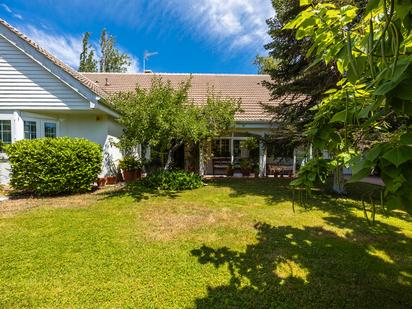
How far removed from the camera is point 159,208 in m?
7.02

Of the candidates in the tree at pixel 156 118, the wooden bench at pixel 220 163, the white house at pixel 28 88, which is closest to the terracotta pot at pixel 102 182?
the tree at pixel 156 118

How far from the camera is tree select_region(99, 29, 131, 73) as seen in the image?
35.7m

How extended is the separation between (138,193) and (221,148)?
7.71m

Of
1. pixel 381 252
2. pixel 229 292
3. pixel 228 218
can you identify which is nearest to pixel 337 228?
pixel 381 252

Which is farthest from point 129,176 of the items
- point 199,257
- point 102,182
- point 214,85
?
point 214,85

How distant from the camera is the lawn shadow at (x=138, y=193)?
8.27m

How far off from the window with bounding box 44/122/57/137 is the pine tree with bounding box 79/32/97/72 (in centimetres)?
2827

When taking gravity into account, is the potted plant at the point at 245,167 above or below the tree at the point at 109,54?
below

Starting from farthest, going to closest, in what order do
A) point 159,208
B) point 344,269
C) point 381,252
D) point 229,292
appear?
point 159,208 < point 381,252 < point 344,269 < point 229,292

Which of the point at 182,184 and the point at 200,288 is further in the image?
the point at 182,184

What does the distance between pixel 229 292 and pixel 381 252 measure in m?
3.12

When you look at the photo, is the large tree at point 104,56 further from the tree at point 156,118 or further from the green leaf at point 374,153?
the green leaf at point 374,153

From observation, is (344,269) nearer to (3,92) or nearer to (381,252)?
(381,252)

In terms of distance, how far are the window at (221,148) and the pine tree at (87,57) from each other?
92.4 feet
